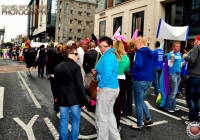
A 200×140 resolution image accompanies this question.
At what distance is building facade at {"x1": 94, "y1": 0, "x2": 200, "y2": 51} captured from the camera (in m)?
18.1

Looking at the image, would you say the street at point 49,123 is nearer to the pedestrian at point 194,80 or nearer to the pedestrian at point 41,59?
the pedestrian at point 194,80

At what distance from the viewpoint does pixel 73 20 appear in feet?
217

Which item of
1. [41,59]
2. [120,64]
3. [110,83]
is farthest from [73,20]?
[110,83]

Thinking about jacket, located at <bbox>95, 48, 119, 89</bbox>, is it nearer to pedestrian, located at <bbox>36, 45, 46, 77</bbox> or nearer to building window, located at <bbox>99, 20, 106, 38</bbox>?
pedestrian, located at <bbox>36, 45, 46, 77</bbox>

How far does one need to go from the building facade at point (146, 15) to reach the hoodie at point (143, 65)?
14.4 meters

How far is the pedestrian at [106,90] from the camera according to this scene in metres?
3.51

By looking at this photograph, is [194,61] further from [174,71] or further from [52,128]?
[52,128]

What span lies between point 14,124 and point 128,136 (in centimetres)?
249

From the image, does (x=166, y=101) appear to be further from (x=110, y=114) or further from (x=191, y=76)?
(x=110, y=114)

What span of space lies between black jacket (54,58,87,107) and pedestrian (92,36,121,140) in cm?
32

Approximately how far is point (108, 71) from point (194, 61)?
2.39m

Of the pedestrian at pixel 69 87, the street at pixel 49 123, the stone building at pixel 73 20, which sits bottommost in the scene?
the street at pixel 49 123

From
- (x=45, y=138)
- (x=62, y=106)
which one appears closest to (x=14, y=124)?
(x=45, y=138)

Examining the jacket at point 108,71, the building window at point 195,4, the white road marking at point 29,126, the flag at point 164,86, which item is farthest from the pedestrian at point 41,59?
the building window at point 195,4
